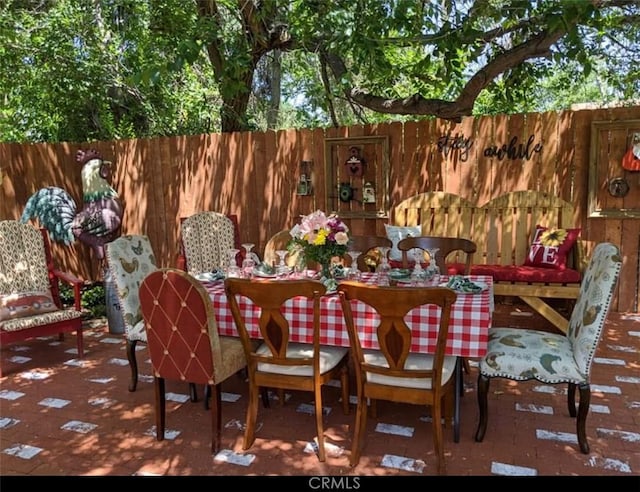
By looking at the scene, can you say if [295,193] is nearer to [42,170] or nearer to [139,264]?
[139,264]

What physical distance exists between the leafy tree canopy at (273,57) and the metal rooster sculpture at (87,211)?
120cm

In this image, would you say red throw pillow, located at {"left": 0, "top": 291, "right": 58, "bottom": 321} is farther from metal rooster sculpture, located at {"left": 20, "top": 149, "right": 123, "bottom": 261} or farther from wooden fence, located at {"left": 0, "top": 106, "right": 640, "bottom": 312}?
wooden fence, located at {"left": 0, "top": 106, "right": 640, "bottom": 312}

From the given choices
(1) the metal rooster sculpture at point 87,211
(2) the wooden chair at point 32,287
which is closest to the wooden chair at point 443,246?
(2) the wooden chair at point 32,287

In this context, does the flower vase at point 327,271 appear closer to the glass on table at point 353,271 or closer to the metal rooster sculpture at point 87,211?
the glass on table at point 353,271

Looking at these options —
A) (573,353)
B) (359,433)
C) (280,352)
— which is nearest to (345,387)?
(359,433)

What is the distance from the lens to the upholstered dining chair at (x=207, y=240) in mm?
4609

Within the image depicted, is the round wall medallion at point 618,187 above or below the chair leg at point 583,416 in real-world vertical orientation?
above

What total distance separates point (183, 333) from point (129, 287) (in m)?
1.03

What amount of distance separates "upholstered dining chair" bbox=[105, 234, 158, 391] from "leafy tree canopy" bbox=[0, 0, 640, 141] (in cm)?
117

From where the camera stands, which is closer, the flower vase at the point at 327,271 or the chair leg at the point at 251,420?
the chair leg at the point at 251,420

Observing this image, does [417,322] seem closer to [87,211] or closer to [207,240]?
[207,240]

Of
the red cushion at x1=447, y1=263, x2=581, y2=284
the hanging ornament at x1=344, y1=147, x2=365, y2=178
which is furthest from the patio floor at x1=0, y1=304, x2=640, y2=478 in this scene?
the hanging ornament at x1=344, y1=147, x2=365, y2=178

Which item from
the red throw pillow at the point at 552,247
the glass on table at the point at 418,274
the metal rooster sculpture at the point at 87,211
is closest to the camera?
the glass on table at the point at 418,274

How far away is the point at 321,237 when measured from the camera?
270 cm
